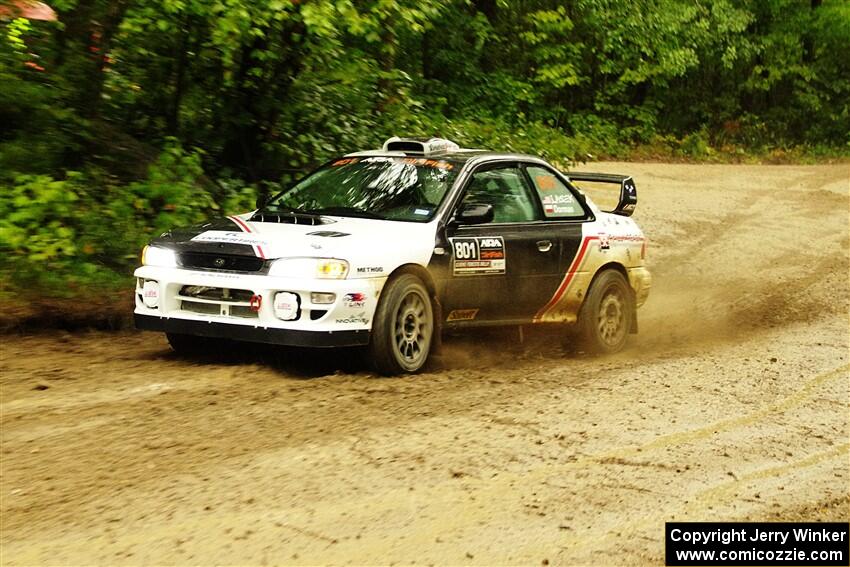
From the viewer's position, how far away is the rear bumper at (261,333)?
786 centimetres

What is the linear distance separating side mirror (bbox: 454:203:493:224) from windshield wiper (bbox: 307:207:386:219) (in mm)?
577

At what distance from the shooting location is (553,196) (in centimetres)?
1020

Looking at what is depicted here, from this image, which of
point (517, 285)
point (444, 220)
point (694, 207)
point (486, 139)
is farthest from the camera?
point (694, 207)

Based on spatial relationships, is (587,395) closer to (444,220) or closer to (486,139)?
(444,220)

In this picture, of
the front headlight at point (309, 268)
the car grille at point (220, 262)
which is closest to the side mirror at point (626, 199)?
the front headlight at point (309, 268)

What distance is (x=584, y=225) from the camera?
33.9 feet

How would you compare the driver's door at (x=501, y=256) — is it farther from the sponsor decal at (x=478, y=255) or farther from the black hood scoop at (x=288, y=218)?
the black hood scoop at (x=288, y=218)

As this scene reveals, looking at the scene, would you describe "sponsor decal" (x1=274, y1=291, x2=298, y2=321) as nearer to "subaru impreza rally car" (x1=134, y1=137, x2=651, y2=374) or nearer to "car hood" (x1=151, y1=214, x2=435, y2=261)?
"subaru impreza rally car" (x1=134, y1=137, x2=651, y2=374)

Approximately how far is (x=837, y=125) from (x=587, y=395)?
33.7 meters

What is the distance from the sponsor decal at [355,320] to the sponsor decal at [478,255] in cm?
111

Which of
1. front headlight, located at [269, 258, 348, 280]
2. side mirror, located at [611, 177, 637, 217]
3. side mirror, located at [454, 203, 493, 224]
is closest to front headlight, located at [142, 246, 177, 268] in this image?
front headlight, located at [269, 258, 348, 280]

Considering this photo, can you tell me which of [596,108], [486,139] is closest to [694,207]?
[486,139]

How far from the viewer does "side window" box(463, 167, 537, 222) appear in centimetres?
946

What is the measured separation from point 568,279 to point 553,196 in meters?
0.70
